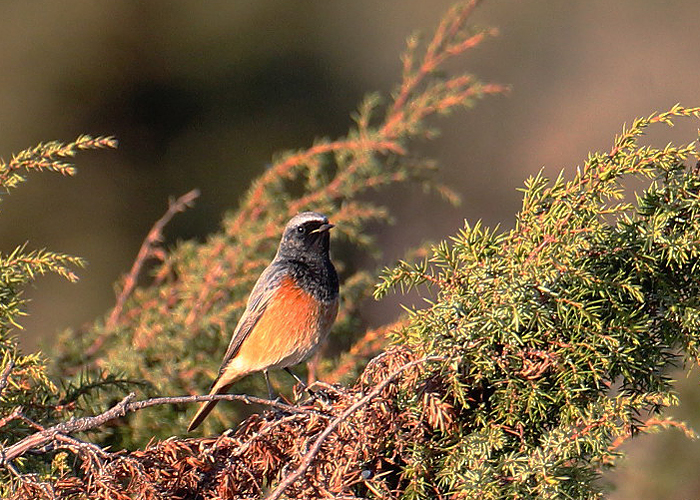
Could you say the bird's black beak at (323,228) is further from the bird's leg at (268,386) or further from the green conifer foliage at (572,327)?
the green conifer foliage at (572,327)

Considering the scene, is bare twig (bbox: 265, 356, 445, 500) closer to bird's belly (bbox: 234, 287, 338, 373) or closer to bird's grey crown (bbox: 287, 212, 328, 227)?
bird's belly (bbox: 234, 287, 338, 373)

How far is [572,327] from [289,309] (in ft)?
5.80

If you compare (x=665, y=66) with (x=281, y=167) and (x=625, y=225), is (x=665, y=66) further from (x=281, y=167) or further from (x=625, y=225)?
(x=625, y=225)

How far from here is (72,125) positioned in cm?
753

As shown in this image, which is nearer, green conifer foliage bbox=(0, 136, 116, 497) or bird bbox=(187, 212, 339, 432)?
green conifer foliage bbox=(0, 136, 116, 497)

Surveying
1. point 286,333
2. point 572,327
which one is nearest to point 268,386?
point 286,333

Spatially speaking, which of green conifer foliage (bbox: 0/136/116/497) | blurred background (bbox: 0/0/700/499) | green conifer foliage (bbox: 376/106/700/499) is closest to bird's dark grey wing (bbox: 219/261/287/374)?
green conifer foliage (bbox: 0/136/116/497)

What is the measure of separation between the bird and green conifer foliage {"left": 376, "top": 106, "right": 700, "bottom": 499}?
59.8 inches

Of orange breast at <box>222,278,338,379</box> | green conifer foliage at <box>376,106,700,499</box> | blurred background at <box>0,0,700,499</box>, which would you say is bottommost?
green conifer foliage at <box>376,106,700,499</box>

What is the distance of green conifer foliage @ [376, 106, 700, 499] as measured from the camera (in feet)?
5.34

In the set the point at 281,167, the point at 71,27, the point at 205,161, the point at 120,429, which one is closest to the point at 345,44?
the point at 205,161

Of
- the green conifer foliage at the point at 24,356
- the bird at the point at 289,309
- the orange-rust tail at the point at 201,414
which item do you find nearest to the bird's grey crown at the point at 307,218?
the bird at the point at 289,309

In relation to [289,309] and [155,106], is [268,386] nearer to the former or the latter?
[289,309]

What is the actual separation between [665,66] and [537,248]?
885 centimetres
